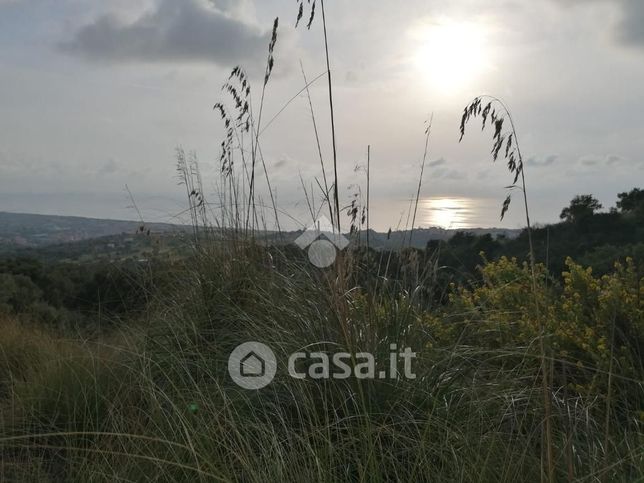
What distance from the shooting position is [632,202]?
10.2 meters

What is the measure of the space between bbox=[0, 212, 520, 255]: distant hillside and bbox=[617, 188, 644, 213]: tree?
4915 mm

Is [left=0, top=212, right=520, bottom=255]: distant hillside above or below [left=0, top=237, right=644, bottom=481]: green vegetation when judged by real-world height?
above

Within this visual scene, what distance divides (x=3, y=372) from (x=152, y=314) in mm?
975

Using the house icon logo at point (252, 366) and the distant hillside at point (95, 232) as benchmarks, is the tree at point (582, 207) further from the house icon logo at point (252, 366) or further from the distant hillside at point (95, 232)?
the house icon logo at point (252, 366)

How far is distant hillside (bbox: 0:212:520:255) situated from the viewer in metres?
3.54

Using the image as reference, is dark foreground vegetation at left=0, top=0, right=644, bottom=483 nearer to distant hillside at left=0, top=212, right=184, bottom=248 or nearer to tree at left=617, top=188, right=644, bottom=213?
distant hillside at left=0, top=212, right=184, bottom=248

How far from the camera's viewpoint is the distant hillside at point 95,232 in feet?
A: 11.6

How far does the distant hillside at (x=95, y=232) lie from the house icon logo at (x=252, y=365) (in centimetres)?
89

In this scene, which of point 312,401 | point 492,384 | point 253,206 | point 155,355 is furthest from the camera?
point 253,206

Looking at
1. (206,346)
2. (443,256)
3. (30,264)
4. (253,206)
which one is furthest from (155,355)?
(30,264)

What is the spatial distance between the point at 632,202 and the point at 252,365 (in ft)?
30.4

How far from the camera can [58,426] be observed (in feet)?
9.39

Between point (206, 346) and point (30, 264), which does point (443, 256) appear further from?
point (30, 264)

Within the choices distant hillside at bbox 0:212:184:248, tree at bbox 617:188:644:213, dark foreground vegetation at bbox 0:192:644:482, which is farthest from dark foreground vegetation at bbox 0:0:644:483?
tree at bbox 617:188:644:213
